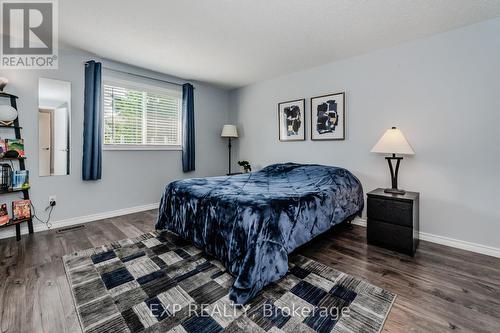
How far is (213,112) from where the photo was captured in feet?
15.3

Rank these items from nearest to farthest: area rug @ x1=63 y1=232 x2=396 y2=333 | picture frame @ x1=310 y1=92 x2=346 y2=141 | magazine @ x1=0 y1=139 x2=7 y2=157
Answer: area rug @ x1=63 y1=232 x2=396 y2=333 → magazine @ x1=0 y1=139 x2=7 y2=157 → picture frame @ x1=310 y1=92 x2=346 y2=141

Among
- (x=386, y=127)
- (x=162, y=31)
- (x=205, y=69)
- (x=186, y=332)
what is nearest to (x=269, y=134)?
(x=205, y=69)

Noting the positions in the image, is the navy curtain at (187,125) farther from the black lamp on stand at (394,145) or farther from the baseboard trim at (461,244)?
the baseboard trim at (461,244)

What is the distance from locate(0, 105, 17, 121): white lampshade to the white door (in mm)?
290

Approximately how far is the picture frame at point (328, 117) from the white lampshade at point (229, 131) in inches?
62.0

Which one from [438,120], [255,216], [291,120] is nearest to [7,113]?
[255,216]

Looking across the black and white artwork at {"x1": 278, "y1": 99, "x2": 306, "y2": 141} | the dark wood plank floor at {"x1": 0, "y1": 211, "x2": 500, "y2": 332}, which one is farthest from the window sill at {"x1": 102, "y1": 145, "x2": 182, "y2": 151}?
the black and white artwork at {"x1": 278, "y1": 99, "x2": 306, "y2": 141}

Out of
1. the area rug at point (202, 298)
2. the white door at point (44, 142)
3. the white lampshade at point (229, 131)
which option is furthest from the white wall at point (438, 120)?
the white door at point (44, 142)

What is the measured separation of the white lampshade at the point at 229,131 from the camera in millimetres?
4469

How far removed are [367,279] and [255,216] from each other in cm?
103

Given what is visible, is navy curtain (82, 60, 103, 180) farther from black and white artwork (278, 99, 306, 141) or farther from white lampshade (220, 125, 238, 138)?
black and white artwork (278, 99, 306, 141)

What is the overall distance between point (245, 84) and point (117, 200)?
3.02 metres

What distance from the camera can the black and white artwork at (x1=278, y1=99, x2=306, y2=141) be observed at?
3676mm

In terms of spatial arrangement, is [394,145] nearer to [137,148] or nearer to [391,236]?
[391,236]
